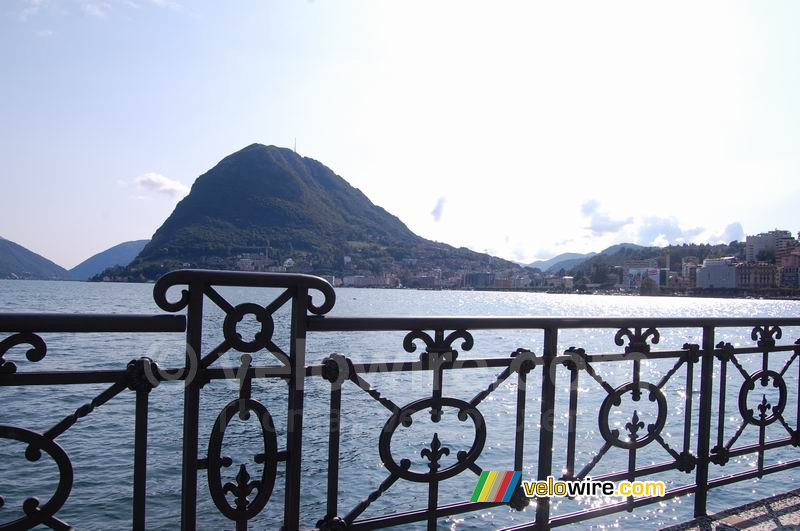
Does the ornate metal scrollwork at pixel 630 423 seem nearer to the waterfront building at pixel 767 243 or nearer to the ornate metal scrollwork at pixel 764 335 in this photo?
the ornate metal scrollwork at pixel 764 335

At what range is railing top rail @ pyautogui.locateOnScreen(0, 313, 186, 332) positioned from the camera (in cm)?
185

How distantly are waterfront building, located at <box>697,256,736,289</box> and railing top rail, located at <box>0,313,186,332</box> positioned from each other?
6256 inches

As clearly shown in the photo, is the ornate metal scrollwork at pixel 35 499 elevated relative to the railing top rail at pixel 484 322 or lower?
lower

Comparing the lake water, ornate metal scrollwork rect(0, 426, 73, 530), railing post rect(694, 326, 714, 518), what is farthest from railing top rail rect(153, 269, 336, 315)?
the lake water

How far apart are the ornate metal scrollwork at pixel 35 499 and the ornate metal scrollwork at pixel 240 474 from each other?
1.56ft

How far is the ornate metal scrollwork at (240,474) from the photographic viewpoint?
7.27ft

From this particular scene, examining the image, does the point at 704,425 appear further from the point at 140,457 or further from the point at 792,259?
the point at 792,259

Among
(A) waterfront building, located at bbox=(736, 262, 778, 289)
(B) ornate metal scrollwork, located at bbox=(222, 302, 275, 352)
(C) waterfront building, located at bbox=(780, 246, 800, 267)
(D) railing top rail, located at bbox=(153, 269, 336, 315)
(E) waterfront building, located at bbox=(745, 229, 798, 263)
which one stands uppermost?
(E) waterfront building, located at bbox=(745, 229, 798, 263)

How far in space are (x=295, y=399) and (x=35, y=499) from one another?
902 millimetres

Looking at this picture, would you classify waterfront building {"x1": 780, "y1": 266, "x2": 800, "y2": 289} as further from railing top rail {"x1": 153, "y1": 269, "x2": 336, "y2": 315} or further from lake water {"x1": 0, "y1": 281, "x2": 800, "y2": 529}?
railing top rail {"x1": 153, "y1": 269, "x2": 336, "y2": 315}

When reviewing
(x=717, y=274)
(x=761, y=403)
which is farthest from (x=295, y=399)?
(x=717, y=274)

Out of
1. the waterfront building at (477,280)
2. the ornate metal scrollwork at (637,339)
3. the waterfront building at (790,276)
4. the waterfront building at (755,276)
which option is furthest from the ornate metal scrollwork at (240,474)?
the waterfront building at (477,280)

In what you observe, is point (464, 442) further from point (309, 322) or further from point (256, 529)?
point (309, 322)

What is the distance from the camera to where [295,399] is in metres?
2.28
